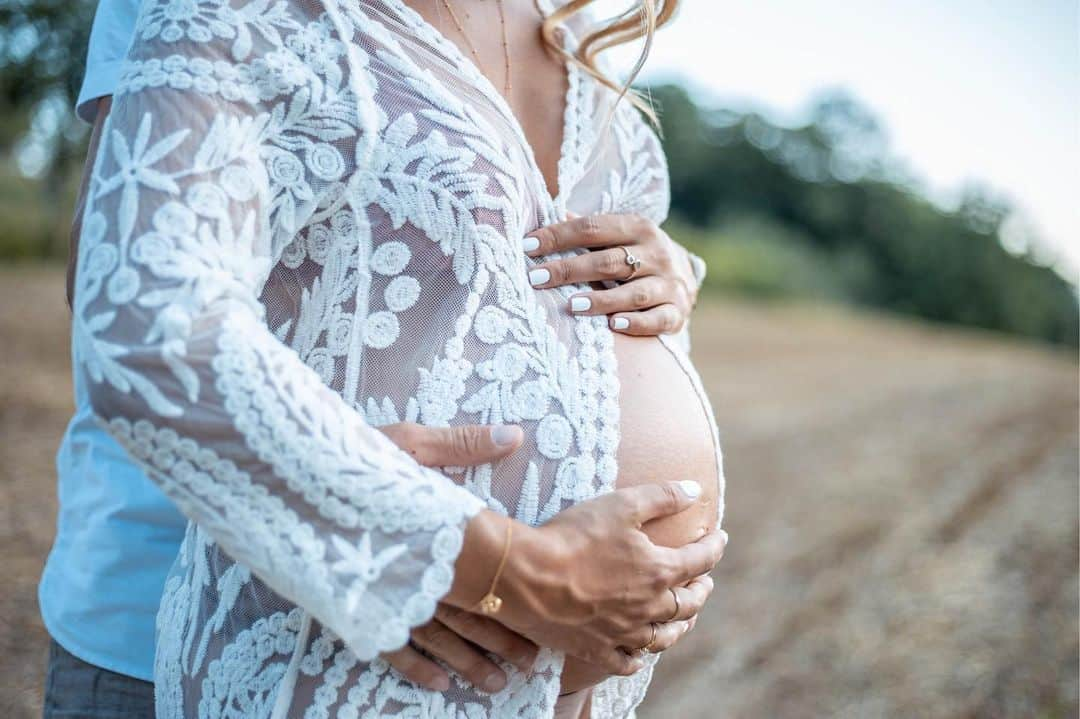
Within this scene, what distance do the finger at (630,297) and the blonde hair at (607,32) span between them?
1.14ft

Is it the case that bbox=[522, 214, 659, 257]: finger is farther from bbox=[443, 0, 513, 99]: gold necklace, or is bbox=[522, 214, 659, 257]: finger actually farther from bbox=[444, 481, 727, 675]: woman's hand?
bbox=[444, 481, 727, 675]: woman's hand

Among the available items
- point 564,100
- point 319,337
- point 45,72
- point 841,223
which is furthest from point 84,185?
point 841,223

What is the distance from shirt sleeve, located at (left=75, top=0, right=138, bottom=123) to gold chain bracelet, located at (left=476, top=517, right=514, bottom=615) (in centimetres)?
96

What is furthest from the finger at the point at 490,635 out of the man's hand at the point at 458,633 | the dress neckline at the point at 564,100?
the dress neckline at the point at 564,100

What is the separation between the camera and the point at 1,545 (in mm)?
2908

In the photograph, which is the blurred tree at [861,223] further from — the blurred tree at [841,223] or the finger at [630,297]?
the finger at [630,297]

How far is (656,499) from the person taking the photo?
50.4 inches

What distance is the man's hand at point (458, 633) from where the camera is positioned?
1.14 metres

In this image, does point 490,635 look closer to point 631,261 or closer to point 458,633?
point 458,633

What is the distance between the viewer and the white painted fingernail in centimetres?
138

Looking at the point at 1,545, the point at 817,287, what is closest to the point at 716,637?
the point at 1,545

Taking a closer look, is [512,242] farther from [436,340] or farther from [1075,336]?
[1075,336]

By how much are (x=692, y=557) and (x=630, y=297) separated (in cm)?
44

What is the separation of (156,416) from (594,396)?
608 millimetres
